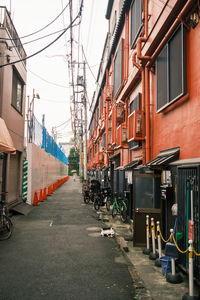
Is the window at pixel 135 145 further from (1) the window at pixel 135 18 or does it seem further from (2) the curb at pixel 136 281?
(1) the window at pixel 135 18

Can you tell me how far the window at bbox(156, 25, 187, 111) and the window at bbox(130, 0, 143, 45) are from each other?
10.6 feet

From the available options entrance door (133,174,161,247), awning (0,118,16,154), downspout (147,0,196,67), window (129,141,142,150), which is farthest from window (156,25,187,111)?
awning (0,118,16,154)

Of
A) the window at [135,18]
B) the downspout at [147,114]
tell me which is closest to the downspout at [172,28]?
the downspout at [147,114]

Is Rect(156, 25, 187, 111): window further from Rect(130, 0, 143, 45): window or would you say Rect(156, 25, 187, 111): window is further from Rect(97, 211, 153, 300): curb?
Rect(97, 211, 153, 300): curb

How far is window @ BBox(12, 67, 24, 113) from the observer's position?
16.5m

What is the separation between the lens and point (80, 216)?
1402 centimetres

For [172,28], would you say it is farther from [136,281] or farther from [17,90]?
[17,90]

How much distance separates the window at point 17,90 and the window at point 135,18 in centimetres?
786

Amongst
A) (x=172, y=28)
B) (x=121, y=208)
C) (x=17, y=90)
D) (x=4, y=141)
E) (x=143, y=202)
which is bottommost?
(x=121, y=208)

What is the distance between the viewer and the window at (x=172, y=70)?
21.6 ft

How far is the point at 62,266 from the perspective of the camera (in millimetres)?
6293

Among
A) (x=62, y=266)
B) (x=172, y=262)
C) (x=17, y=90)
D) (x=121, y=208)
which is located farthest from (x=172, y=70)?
(x=17, y=90)

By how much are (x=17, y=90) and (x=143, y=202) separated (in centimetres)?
1290

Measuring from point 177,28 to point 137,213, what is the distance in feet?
17.4
